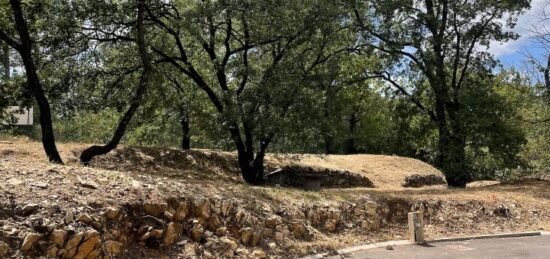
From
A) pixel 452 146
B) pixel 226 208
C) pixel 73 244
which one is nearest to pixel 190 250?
pixel 226 208

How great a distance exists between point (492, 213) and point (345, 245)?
528 cm

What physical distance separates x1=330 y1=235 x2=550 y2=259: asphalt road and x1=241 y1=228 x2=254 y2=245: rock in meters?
1.55

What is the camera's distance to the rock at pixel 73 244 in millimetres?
5652

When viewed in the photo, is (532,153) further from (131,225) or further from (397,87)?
(131,225)

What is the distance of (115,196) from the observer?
22.4 feet

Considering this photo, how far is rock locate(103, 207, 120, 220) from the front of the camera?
20.8 ft

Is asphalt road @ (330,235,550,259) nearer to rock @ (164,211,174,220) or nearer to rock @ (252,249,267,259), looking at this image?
rock @ (252,249,267,259)

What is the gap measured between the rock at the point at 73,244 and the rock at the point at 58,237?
0.21 ft

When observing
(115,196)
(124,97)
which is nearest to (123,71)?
(124,97)

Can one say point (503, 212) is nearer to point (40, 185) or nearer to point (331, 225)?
point (331, 225)

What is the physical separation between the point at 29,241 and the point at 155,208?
1933 mm

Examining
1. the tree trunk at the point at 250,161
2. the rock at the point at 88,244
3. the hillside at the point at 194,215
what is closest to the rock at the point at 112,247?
the hillside at the point at 194,215

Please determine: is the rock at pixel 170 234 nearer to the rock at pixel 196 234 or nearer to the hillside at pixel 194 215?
the hillside at pixel 194 215

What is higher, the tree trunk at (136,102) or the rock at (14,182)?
the tree trunk at (136,102)
